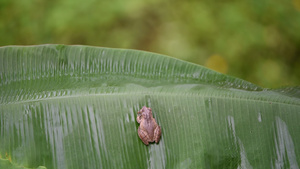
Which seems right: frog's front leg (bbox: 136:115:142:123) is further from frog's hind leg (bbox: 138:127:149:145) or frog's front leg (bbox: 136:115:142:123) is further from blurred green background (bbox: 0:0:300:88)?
blurred green background (bbox: 0:0:300:88)

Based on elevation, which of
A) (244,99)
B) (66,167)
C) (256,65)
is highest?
(256,65)

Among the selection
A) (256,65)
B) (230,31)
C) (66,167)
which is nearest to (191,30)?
(230,31)

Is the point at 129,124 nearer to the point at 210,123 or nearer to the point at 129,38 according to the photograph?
the point at 210,123

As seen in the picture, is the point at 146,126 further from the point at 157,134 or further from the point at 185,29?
the point at 185,29

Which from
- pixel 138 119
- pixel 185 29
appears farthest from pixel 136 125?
pixel 185 29

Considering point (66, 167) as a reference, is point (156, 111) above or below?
above

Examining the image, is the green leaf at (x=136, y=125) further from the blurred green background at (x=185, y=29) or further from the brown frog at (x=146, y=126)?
the blurred green background at (x=185, y=29)
